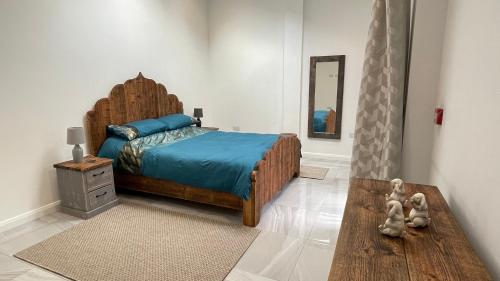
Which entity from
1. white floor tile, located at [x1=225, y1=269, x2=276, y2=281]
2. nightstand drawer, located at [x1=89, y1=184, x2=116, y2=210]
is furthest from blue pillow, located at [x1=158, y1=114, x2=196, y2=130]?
white floor tile, located at [x1=225, y1=269, x2=276, y2=281]

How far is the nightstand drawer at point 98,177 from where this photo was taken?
287 cm

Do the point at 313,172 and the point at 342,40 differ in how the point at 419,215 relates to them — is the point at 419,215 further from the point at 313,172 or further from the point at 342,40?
the point at 342,40

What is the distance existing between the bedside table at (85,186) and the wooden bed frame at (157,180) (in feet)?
1.27

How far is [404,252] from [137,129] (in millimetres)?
3420

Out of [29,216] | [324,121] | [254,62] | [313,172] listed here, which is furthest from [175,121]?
[324,121]

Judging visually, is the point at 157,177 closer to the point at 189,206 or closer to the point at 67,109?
the point at 189,206

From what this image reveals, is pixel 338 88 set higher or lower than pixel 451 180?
higher

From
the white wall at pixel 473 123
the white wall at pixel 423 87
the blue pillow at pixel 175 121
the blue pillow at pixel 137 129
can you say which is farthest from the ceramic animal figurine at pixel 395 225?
the blue pillow at pixel 175 121

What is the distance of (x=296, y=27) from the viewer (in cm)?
488

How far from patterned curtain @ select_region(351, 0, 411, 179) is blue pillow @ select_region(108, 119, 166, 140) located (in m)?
2.72

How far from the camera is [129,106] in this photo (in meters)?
3.94

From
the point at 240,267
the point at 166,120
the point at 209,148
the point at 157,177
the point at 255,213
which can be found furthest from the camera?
the point at 166,120

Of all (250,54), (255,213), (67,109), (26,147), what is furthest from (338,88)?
(26,147)

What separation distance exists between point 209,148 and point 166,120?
1.32m
